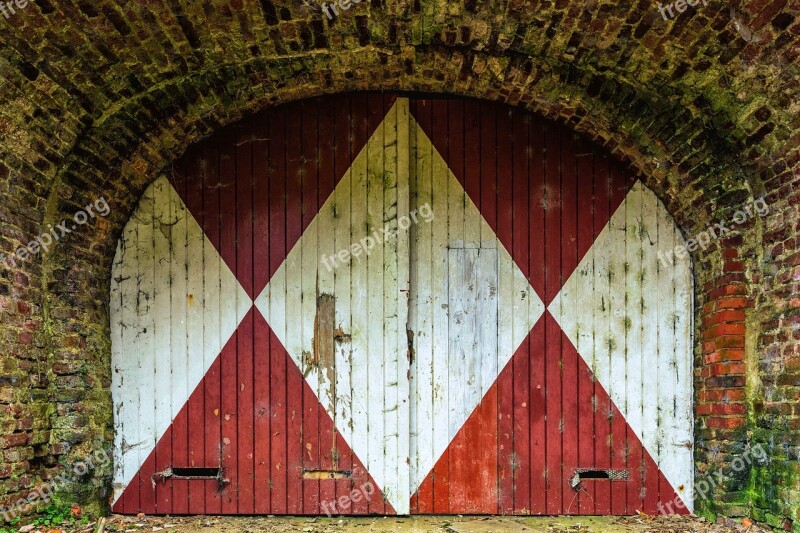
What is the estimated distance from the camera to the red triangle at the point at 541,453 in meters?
3.40

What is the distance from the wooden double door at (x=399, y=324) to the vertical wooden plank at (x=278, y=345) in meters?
→ 0.01

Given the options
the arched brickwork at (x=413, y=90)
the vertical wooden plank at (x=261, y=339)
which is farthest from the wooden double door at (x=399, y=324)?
the arched brickwork at (x=413, y=90)

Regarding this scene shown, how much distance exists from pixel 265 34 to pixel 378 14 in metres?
0.60

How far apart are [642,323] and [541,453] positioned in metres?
1.04

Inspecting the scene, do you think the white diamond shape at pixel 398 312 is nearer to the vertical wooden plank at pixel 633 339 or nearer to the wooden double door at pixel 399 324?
the wooden double door at pixel 399 324

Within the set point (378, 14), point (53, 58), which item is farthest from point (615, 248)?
point (53, 58)

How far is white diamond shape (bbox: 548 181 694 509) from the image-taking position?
342 centimetres

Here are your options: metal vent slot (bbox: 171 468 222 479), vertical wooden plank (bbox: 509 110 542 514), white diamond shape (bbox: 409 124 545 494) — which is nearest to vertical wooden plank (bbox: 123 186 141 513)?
metal vent slot (bbox: 171 468 222 479)

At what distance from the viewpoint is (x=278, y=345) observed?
11.3 feet

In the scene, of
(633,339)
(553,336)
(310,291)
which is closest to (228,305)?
(310,291)

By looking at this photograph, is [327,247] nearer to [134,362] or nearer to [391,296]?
[391,296]

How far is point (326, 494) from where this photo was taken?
11.1 feet

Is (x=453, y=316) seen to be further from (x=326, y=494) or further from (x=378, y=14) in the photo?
(x=378, y=14)

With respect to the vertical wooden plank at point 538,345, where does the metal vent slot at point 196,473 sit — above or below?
below
